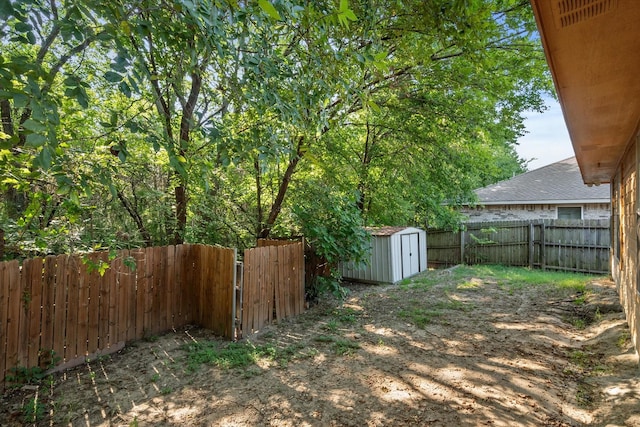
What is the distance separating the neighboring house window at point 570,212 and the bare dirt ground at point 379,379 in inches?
285

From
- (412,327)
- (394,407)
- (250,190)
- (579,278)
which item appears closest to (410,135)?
(250,190)

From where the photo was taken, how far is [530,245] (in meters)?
10.3

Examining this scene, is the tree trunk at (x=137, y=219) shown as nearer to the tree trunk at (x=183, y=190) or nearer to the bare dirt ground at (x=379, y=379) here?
the tree trunk at (x=183, y=190)

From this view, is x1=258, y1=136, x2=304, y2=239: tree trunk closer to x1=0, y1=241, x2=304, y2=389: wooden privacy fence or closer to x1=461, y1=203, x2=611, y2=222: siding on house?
x1=0, y1=241, x2=304, y2=389: wooden privacy fence

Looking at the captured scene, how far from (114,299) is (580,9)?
492cm

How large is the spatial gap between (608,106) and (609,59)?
3.38ft

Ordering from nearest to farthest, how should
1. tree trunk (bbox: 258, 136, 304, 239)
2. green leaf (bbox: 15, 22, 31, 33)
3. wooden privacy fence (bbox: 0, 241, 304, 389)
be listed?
1. green leaf (bbox: 15, 22, 31, 33)
2. wooden privacy fence (bbox: 0, 241, 304, 389)
3. tree trunk (bbox: 258, 136, 304, 239)

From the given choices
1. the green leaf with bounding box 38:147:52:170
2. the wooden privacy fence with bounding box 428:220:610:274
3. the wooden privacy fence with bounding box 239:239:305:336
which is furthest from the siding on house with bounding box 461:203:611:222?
the green leaf with bounding box 38:147:52:170

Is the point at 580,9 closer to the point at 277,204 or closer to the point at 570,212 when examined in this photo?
the point at 277,204

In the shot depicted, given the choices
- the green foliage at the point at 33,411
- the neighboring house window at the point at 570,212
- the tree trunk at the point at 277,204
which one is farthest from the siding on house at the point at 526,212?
the green foliage at the point at 33,411

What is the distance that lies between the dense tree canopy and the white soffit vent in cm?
94

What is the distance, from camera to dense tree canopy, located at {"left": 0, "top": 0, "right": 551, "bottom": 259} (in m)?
2.01

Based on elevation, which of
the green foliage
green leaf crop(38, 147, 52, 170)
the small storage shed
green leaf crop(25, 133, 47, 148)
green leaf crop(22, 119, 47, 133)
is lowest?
the green foliage

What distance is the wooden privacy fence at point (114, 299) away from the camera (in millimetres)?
3316
